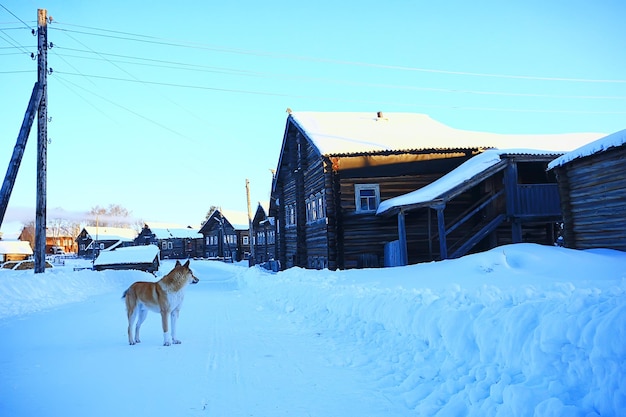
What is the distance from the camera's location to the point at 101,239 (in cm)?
8219

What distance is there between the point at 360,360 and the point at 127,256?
90.4 feet

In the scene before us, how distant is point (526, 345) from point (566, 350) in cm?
42

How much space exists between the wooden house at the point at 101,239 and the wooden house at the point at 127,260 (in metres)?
53.0

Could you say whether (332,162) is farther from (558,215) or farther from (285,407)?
(285,407)

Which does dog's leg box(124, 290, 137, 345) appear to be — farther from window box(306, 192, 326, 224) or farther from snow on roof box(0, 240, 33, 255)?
snow on roof box(0, 240, 33, 255)

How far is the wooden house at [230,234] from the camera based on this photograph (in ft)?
187

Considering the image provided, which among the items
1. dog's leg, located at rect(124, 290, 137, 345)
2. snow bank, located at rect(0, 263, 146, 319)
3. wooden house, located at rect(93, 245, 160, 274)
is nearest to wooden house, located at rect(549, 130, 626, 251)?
dog's leg, located at rect(124, 290, 137, 345)

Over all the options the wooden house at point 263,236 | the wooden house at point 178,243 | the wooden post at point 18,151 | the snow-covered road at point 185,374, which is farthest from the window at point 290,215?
the wooden house at point 178,243

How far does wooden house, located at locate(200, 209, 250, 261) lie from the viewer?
→ 56.9m

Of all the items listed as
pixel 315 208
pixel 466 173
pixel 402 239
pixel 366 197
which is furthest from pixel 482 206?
pixel 315 208

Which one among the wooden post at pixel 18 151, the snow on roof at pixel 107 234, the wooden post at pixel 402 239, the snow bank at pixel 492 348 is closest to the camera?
the snow bank at pixel 492 348

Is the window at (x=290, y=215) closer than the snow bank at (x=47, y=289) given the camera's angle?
No

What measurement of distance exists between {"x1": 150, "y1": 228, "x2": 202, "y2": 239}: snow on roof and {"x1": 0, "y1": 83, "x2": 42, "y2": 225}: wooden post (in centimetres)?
5709

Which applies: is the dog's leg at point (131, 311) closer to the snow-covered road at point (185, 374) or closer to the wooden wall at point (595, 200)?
the snow-covered road at point (185, 374)
